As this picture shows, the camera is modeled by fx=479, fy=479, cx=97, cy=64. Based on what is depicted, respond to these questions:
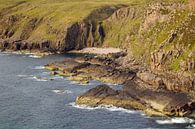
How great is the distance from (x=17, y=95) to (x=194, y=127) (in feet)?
241

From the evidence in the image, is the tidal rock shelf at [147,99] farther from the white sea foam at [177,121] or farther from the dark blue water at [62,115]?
the dark blue water at [62,115]

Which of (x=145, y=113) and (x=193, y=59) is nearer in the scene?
(x=145, y=113)

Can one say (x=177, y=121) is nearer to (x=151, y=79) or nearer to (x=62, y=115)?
(x=151, y=79)

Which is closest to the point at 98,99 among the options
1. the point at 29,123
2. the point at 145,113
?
the point at 145,113

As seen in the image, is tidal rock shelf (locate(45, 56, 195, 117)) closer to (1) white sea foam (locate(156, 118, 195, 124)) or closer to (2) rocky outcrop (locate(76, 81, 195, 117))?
(2) rocky outcrop (locate(76, 81, 195, 117))

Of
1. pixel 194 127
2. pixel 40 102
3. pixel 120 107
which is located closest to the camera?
pixel 194 127

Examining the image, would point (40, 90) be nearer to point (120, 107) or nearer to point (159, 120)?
point (120, 107)

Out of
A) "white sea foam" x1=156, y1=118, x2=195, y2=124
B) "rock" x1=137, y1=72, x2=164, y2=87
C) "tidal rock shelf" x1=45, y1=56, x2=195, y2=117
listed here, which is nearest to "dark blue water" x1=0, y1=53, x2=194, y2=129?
"white sea foam" x1=156, y1=118, x2=195, y2=124

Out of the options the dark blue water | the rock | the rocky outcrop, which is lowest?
the dark blue water

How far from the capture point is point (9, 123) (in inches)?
5669

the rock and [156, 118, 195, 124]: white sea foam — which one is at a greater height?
the rock

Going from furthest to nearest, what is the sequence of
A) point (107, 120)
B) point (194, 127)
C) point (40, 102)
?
point (40, 102), point (107, 120), point (194, 127)

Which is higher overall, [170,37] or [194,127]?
[170,37]

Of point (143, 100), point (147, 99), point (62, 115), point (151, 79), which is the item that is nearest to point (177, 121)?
point (147, 99)
